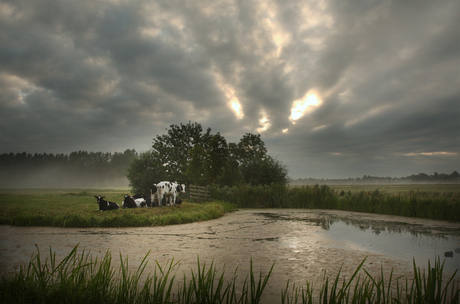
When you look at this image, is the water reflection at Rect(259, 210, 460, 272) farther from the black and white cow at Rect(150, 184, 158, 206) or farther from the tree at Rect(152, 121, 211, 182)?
the tree at Rect(152, 121, 211, 182)

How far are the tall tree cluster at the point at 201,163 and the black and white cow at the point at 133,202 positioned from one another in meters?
9.15

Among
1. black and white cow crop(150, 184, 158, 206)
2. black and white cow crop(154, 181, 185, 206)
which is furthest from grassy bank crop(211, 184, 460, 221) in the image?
black and white cow crop(150, 184, 158, 206)

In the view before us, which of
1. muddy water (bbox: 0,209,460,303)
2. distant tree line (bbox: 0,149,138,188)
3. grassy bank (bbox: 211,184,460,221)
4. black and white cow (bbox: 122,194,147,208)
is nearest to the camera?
muddy water (bbox: 0,209,460,303)

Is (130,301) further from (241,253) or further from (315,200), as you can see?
(315,200)

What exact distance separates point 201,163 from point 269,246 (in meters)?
18.2

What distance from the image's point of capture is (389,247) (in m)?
5.95

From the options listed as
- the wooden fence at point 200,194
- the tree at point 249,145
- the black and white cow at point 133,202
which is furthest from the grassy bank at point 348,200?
the tree at point 249,145

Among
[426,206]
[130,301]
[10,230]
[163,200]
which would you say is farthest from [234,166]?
[130,301]

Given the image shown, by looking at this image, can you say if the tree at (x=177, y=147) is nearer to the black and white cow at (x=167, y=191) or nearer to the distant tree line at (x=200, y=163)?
the distant tree line at (x=200, y=163)

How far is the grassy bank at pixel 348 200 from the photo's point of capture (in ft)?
36.0

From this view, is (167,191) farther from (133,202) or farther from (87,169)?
(87,169)

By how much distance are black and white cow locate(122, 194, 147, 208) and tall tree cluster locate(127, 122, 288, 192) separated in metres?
9.15

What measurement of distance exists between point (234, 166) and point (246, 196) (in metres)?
9.08

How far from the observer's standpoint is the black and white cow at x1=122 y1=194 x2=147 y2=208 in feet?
41.7
